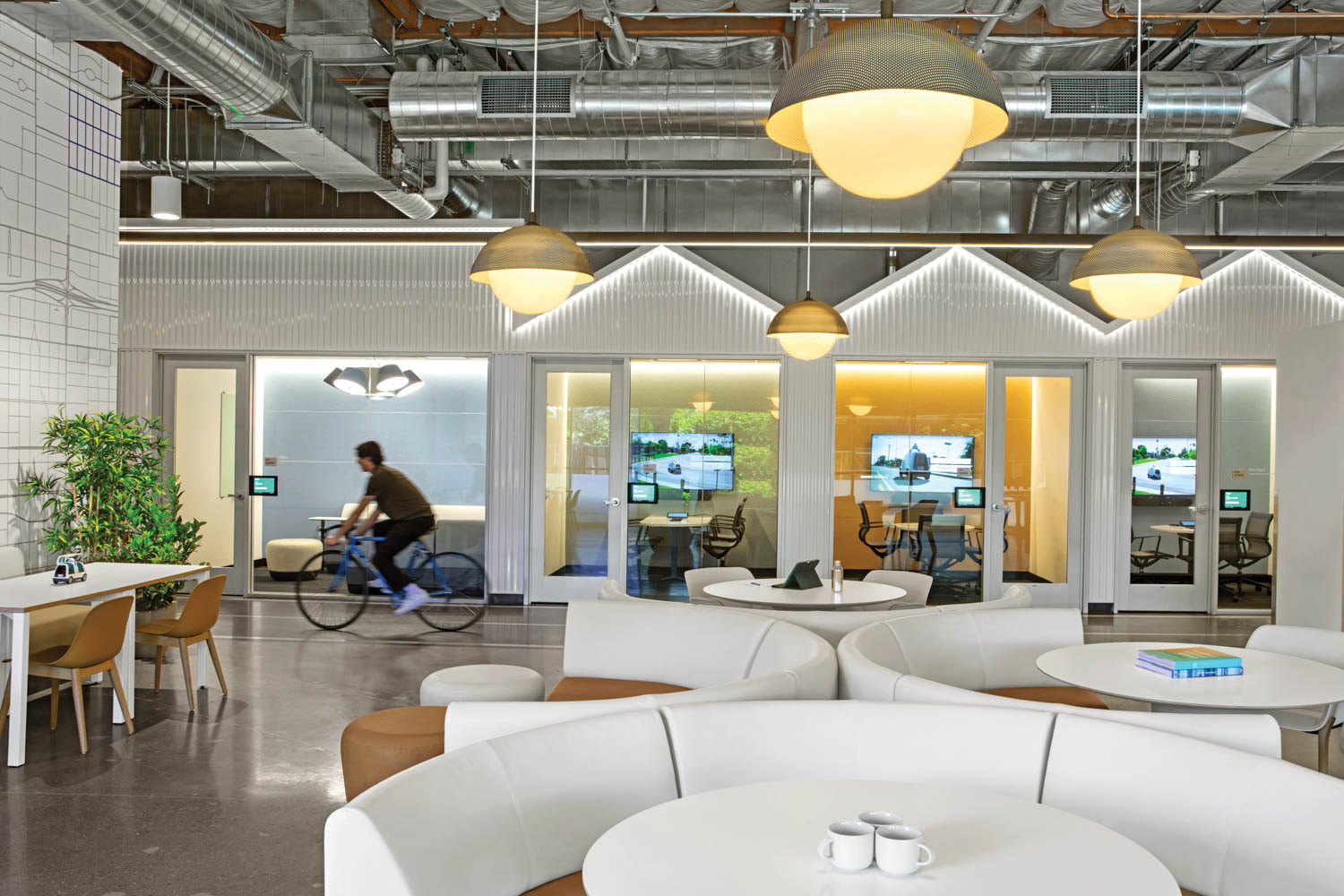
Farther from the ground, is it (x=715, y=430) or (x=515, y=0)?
(x=515, y=0)

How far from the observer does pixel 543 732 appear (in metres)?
2.70

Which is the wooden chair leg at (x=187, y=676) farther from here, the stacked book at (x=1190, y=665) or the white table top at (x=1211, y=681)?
the stacked book at (x=1190, y=665)

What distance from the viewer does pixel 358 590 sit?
8930 mm

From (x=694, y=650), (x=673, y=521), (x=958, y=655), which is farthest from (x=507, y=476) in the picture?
(x=958, y=655)

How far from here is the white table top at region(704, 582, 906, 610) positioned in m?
5.94

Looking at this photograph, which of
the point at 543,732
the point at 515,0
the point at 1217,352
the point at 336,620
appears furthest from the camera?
the point at 1217,352

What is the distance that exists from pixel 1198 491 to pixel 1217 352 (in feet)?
4.91

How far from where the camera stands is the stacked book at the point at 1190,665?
393cm

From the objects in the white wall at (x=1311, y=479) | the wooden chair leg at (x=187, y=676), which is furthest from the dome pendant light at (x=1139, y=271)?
the wooden chair leg at (x=187, y=676)

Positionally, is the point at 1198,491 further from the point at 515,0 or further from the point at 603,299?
the point at 515,0

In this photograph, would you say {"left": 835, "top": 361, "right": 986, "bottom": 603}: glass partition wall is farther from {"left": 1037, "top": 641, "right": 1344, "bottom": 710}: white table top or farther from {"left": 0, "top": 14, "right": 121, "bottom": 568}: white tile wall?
{"left": 0, "top": 14, "right": 121, "bottom": 568}: white tile wall

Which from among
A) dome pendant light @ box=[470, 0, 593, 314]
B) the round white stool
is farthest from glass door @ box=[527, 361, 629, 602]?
dome pendant light @ box=[470, 0, 593, 314]

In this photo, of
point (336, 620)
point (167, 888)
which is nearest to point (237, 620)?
point (336, 620)

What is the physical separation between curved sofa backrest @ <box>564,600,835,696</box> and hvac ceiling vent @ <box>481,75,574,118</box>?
3.30m
